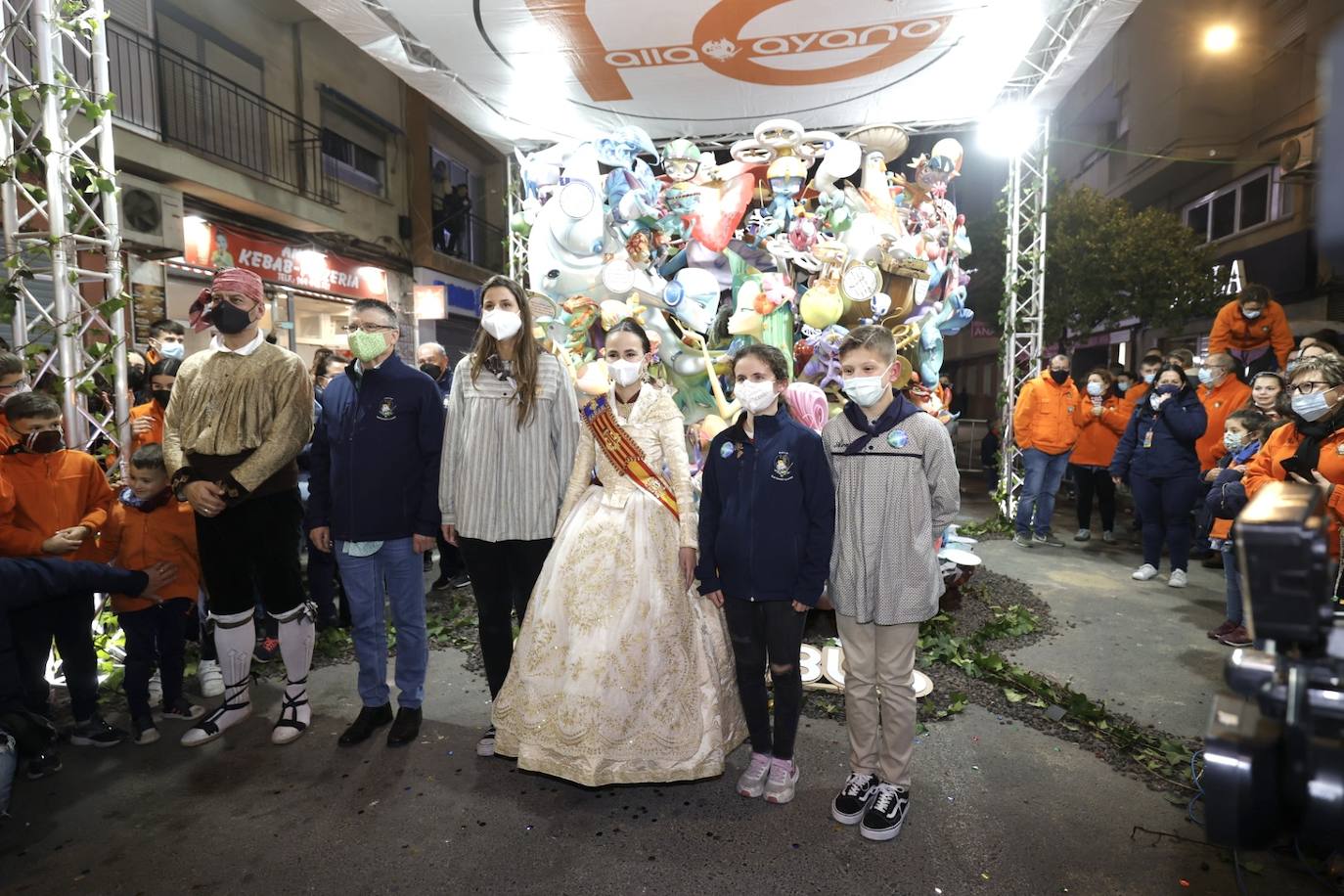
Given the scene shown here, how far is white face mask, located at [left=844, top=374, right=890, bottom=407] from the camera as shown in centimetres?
273

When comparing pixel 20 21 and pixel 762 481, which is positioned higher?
pixel 20 21

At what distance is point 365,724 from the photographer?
11.5 ft

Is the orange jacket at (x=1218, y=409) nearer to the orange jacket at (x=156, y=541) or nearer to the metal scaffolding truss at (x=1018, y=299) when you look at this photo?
the metal scaffolding truss at (x=1018, y=299)

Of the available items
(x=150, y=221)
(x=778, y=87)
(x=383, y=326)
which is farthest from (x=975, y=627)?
(x=150, y=221)

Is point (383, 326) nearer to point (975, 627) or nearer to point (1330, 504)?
point (975, 627)

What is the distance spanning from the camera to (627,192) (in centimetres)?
499

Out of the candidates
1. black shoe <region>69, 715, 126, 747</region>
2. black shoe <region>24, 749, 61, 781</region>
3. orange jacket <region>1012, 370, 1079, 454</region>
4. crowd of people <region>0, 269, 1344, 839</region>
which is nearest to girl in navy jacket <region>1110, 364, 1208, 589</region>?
orange jacket <region>1012, 370, 1079, 454</region>

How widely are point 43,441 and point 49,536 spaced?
0.42 meters

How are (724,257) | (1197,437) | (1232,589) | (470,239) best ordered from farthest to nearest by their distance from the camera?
(470,239) → (1197,437) → (724,257) → (1232,589)

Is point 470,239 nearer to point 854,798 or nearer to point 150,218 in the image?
point 150,218

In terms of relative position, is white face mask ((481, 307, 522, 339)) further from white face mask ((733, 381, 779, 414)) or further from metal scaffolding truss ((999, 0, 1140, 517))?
metal scaffolding truss ((999, 0, 1140, 517))

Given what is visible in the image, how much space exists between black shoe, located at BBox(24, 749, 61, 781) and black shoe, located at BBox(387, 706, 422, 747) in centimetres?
132

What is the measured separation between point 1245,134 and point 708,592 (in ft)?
58.6

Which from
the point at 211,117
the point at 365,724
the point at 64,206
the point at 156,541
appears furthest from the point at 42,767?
the point at 211,117
